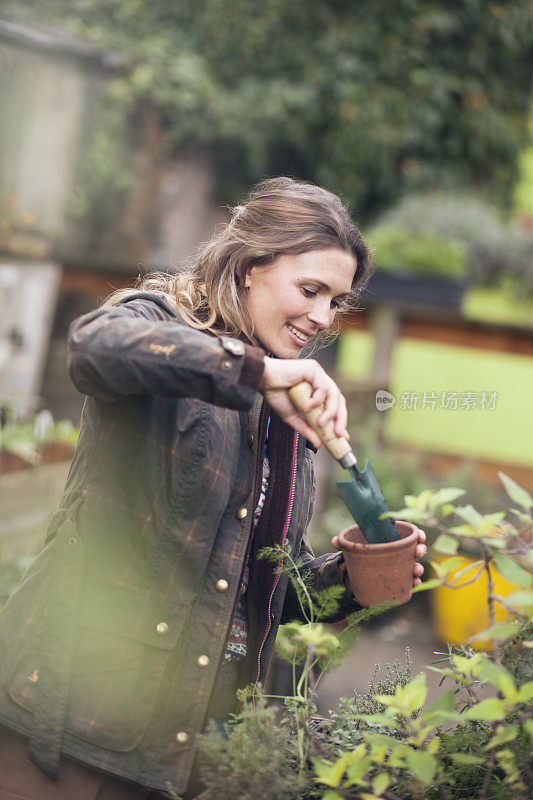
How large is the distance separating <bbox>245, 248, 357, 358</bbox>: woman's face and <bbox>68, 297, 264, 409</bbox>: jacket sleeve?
411 mm

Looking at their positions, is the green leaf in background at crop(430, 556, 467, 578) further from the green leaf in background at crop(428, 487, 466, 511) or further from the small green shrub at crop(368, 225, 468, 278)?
the small green shrub at crop(368, 225, 468, 278)

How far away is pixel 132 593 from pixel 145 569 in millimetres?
49

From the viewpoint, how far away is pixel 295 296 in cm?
182

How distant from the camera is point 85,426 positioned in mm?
1647

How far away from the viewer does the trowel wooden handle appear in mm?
1425

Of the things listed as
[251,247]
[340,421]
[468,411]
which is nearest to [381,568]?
[340,421]

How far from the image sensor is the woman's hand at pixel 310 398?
4.68ft

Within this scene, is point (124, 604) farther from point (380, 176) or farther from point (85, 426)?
point (380, 176)

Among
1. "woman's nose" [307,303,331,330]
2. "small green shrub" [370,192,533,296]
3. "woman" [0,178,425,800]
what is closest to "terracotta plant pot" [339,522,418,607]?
"woman" [0,178,425,800]

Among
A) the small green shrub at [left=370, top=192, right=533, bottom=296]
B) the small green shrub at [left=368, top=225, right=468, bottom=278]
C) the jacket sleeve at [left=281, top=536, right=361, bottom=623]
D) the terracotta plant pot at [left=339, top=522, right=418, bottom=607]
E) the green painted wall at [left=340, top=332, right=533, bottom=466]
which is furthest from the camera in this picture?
the small green shrub at [left=370, top=192, right=533, bottom=296]

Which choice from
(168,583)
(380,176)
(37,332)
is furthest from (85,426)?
(380,176)

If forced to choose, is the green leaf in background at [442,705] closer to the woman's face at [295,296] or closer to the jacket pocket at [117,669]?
the jacket pocket at [117,669]

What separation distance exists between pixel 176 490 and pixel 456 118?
1061 cm

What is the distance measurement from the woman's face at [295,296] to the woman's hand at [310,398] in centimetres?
39
